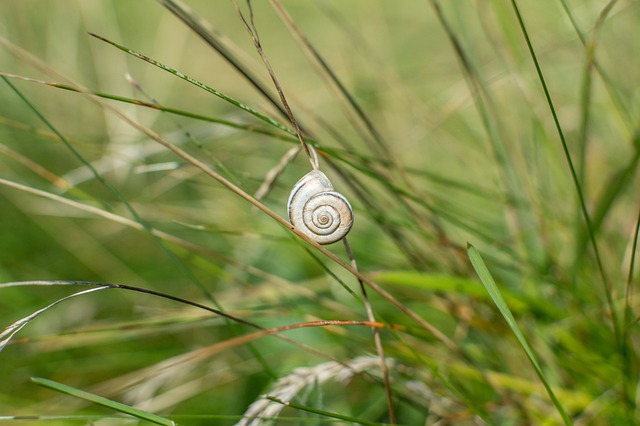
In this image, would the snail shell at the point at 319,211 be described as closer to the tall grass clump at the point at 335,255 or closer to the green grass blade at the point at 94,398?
the tall grass clump at the point at 335,255

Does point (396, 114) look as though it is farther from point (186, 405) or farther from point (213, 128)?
point (186, 405)

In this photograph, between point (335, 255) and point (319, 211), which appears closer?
point (319, 211)

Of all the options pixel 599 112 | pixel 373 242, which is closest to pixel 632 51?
pixel 599 112

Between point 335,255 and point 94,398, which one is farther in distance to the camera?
point 335,255

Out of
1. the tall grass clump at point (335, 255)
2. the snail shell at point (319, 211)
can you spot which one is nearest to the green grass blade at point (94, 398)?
the tall grass clump at point (335, 255)

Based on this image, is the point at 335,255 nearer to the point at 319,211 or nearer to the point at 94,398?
the point at 319,211

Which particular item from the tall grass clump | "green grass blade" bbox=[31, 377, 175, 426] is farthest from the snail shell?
"green grass blade" bbox=[31, 377, 175, 426]

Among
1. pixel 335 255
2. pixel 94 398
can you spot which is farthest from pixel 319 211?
pixel 94 398
